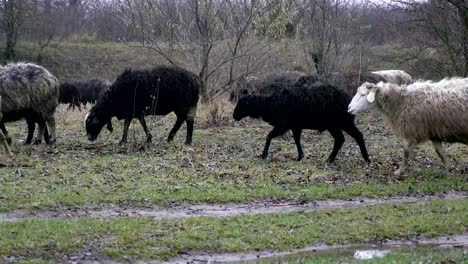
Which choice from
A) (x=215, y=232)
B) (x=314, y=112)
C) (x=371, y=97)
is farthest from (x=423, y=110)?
(x=215, y=232)

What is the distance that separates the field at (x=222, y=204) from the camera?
28.6 ft

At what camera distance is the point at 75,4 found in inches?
2235

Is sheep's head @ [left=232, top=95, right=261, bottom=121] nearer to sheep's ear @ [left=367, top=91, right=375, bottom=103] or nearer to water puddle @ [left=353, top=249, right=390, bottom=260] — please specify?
sheep's ear @ [left=367, top=91, right=375, bottom=103]

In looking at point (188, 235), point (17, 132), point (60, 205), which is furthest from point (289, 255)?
point (17, 132)

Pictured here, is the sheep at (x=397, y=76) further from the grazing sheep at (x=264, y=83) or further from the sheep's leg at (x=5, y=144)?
the sheep's leg at (x=5, y=144)

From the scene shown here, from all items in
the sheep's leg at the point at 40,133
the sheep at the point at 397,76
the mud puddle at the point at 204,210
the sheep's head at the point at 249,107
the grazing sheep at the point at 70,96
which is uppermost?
the sheep's head at the point at 249,107

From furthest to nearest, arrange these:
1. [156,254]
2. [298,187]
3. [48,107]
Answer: [48,107] → [298,187] → [156,254]

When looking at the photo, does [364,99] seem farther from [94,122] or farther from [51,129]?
[51,129]

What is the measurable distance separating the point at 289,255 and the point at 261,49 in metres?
18.0

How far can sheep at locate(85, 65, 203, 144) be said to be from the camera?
1738cm

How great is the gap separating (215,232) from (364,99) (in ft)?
20.2

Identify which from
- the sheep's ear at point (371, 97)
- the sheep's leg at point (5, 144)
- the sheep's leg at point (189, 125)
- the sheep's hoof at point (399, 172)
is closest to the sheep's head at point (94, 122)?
the sheep's leg at point (189, 125)

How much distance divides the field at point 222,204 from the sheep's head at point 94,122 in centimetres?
84

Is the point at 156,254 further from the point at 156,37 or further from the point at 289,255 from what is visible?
the point at 156,37
